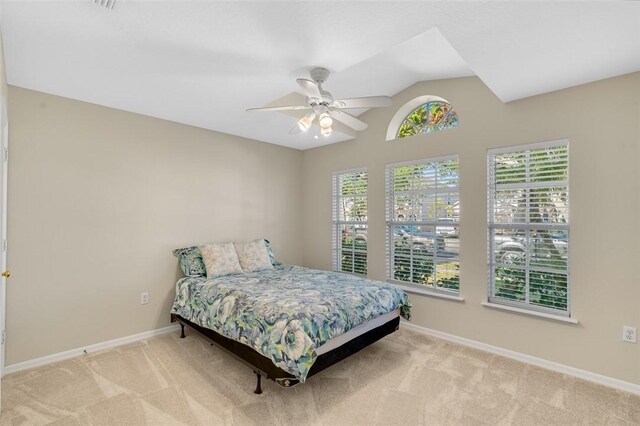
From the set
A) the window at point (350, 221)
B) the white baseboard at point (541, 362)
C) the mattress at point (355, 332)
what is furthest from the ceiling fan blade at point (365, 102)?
the white baseboard at point (541, 362)

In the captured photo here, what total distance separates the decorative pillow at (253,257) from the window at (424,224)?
1606 millimetres

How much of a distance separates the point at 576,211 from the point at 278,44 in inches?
111

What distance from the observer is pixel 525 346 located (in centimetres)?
290

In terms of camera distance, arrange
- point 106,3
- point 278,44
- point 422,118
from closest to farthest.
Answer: point 106,3 → point 278,44 → point 422,118

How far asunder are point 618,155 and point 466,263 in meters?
1.54

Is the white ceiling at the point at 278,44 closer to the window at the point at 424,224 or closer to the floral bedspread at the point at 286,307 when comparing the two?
the window at the point at 424,224

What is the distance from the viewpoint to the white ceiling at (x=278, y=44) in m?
1.75

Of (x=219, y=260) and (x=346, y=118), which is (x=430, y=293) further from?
(x=219, y=260)

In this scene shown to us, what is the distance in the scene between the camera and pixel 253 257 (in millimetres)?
3912

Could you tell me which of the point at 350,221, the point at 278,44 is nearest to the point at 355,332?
the point at 350,221

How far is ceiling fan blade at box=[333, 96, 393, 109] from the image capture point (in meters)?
2.30

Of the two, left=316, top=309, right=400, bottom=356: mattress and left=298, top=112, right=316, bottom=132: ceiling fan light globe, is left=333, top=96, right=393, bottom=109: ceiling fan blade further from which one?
left=316, top=309, right=400, bottom=356: mattress

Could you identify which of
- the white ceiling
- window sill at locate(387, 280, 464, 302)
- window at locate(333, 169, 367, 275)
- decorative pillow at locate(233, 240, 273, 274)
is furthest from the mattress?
the white ceiling

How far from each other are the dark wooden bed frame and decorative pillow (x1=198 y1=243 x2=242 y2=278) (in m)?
0.63
